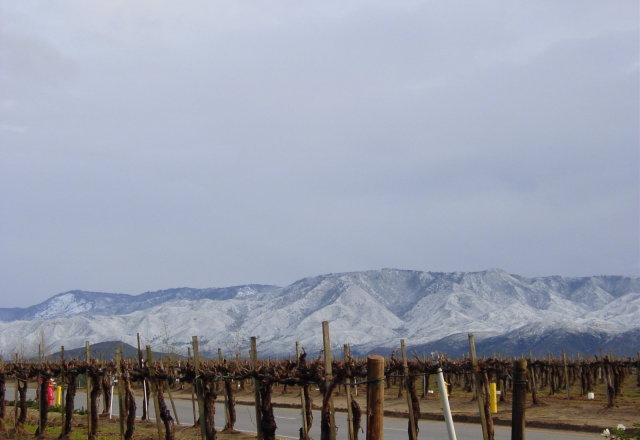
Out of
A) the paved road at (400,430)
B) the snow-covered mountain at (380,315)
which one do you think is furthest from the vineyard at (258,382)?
the snow-covered mountain at (380,315)

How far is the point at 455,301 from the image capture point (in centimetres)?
15900

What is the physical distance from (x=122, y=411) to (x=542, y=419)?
16.6 meters

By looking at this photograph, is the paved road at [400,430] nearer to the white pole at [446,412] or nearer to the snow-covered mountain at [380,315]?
Answer: the white pole at [446,412]

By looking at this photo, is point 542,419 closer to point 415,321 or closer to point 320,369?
point 320,369

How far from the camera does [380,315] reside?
16075 cm

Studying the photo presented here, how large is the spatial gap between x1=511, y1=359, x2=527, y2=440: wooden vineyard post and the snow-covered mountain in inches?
4436

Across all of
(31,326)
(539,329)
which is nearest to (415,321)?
(539,329)

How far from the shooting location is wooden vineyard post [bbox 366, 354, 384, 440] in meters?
9.66

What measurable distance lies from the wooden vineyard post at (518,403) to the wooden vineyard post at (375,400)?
1.73 meters

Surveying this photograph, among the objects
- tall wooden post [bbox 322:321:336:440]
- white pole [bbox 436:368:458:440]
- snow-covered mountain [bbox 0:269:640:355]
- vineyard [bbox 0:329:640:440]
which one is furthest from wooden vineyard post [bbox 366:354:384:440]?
snow-covered mountain [bbox 0:269:640:355]

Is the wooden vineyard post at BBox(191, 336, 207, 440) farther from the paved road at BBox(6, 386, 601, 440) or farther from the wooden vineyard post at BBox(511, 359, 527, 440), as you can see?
the wooden vineyard post at BBox(511, 359, 527, 440)

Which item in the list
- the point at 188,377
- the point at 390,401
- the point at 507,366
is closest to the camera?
the point at 188,377

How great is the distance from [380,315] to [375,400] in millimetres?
152430

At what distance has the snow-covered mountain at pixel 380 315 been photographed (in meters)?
139
